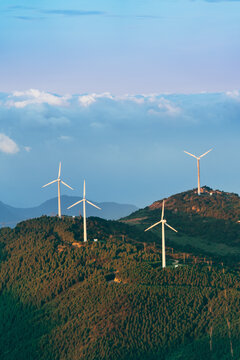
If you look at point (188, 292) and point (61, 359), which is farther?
point (188, 292)

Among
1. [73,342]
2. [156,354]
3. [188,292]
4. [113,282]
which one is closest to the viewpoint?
[156,354]

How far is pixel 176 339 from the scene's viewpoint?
162 metres

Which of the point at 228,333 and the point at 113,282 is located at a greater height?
the point at 113,282

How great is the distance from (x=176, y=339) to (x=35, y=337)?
156 feet

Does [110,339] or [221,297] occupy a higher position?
[221,297]

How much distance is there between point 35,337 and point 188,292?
5078 centimetres

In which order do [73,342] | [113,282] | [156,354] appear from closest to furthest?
[156,354] < [73,342] < [113,282]

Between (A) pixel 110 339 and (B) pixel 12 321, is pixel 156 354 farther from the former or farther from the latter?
(B) pixel 12 321

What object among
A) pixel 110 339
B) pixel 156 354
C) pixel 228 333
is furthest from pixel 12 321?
pixel 228 333

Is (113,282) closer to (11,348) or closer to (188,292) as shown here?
(188,292)

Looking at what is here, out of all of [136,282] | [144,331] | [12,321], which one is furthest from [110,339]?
[12,321]

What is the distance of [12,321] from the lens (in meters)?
199

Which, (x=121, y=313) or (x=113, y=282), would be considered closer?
(x=121, y=313)

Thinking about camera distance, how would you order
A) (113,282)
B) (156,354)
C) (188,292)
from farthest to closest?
(113,282)
(188,292)
(156,354)
